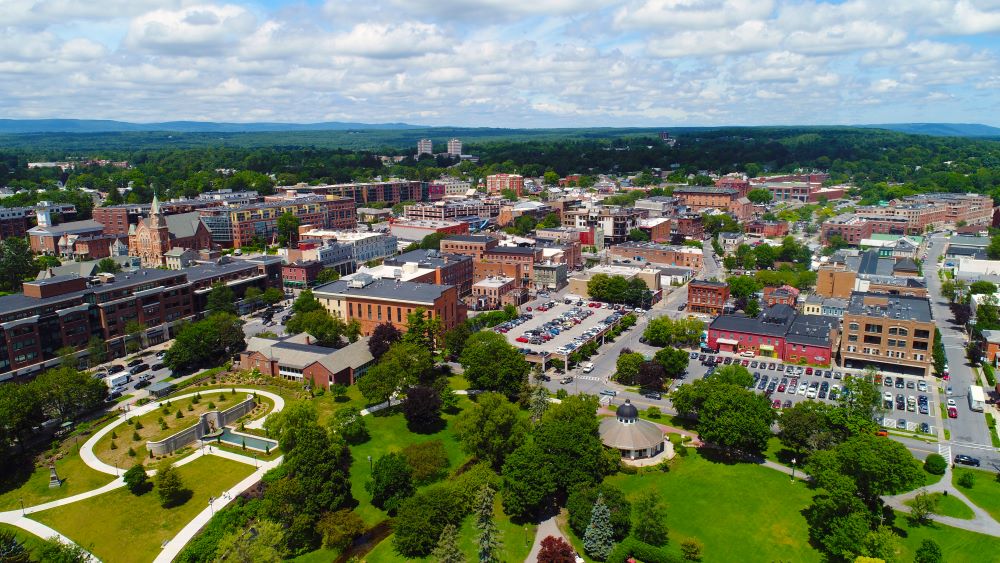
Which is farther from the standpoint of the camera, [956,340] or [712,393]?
[956,340]

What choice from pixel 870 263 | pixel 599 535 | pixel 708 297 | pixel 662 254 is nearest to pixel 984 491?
pixel 599 535

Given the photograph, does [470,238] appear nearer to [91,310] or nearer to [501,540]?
[91,310]

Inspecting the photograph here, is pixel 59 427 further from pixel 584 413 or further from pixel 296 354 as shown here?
pixel 584 413

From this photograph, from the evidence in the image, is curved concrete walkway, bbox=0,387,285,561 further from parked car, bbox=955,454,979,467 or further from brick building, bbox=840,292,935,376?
brick building, bbox=840,292,935,376

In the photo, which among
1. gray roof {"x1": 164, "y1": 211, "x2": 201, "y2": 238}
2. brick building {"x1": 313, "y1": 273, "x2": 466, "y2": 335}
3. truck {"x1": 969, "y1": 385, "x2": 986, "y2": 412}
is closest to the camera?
truck {"x1": 969, "y1": 385, "x2": 986, "y2": 412}

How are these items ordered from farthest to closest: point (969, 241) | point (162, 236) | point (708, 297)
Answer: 1. point (969, 241)
2. point (162, 236)
3. point (708, 297)

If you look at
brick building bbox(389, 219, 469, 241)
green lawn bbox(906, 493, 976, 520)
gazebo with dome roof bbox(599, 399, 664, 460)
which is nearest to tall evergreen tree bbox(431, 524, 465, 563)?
gazebo with dome roof bbox(599, 399, 664, 460)

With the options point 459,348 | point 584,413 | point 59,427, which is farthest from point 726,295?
point 59,427
